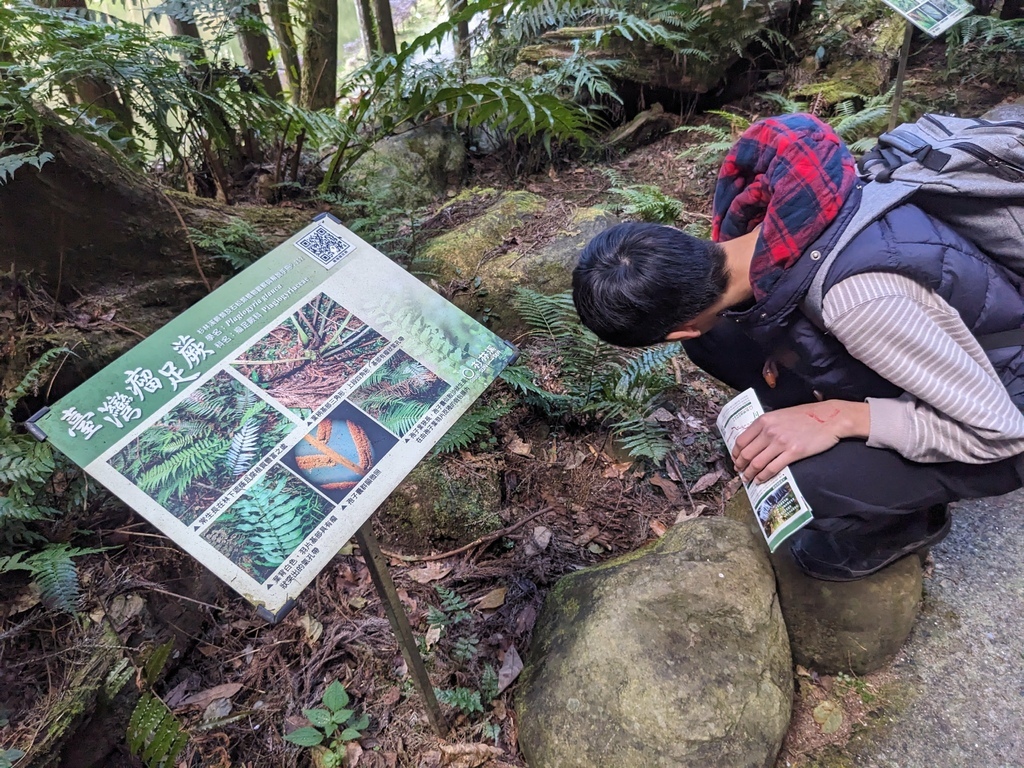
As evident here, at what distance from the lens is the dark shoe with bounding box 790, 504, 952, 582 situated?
6.66ft

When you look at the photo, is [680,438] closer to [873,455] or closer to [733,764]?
[873,455]

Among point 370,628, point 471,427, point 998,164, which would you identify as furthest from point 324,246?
point 998,164

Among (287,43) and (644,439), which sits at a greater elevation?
(287,43)

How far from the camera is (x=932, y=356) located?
155cm

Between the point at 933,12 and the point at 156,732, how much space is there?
4.74 metres

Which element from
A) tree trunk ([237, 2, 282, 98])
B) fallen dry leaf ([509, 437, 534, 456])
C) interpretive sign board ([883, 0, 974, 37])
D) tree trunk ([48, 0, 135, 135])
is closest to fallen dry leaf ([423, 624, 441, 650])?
fallen dry leaf ([509, 437, 534, 456])

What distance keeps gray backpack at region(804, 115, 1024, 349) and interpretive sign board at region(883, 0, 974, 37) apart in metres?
1.93

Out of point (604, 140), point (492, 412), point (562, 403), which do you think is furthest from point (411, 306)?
point (604, 140)

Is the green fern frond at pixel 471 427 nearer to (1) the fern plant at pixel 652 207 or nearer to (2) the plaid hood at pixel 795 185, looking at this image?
(2) the plaid hood at pixel 795 185

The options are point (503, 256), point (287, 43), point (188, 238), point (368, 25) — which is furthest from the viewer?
point (368, 25)

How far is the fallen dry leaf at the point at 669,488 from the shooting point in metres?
2.81

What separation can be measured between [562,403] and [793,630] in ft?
4.70

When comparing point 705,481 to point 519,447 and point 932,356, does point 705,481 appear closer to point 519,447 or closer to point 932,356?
point 519,447

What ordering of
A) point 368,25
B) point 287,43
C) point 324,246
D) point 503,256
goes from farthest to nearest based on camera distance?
1. point 368,25
2. point 287,43
3. point 503,256
4. point 324,246
